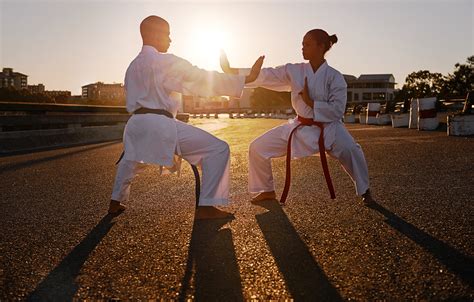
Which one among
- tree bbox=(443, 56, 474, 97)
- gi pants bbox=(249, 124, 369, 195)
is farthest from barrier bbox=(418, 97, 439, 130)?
tree bbox=(443, 56, 474, 97)

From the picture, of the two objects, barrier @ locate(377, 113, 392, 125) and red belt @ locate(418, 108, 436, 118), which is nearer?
red belt @ locate(418, 108, 436, 118)

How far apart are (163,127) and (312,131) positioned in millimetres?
1528

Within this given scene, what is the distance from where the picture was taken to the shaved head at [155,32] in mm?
4383

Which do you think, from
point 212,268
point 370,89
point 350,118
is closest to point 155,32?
point 212,268

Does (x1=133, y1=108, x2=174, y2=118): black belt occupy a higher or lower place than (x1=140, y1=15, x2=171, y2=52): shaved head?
lower

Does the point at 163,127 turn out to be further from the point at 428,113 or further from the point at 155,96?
the point at 428,113

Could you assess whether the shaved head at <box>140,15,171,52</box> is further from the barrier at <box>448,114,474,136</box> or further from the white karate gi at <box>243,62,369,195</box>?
the barrier at <box>448,114,474,136</box>

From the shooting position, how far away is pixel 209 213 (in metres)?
4.18

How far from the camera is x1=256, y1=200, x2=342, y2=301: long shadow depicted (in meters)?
2.34

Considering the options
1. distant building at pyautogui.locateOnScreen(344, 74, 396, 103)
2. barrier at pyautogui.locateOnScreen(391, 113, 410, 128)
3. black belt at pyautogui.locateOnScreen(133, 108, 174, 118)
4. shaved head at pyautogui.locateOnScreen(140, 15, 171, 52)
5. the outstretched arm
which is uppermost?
distant building at pyautogui.locateOnScreen(344, 74, 396, 103)

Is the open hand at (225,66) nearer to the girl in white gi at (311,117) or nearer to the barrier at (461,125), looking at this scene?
the girl in white gi at (311,117)

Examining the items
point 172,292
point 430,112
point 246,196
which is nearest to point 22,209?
point 246,196

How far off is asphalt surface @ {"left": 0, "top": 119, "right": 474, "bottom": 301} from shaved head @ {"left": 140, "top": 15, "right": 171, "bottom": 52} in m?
1.55

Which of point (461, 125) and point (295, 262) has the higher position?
point (461, 125)
